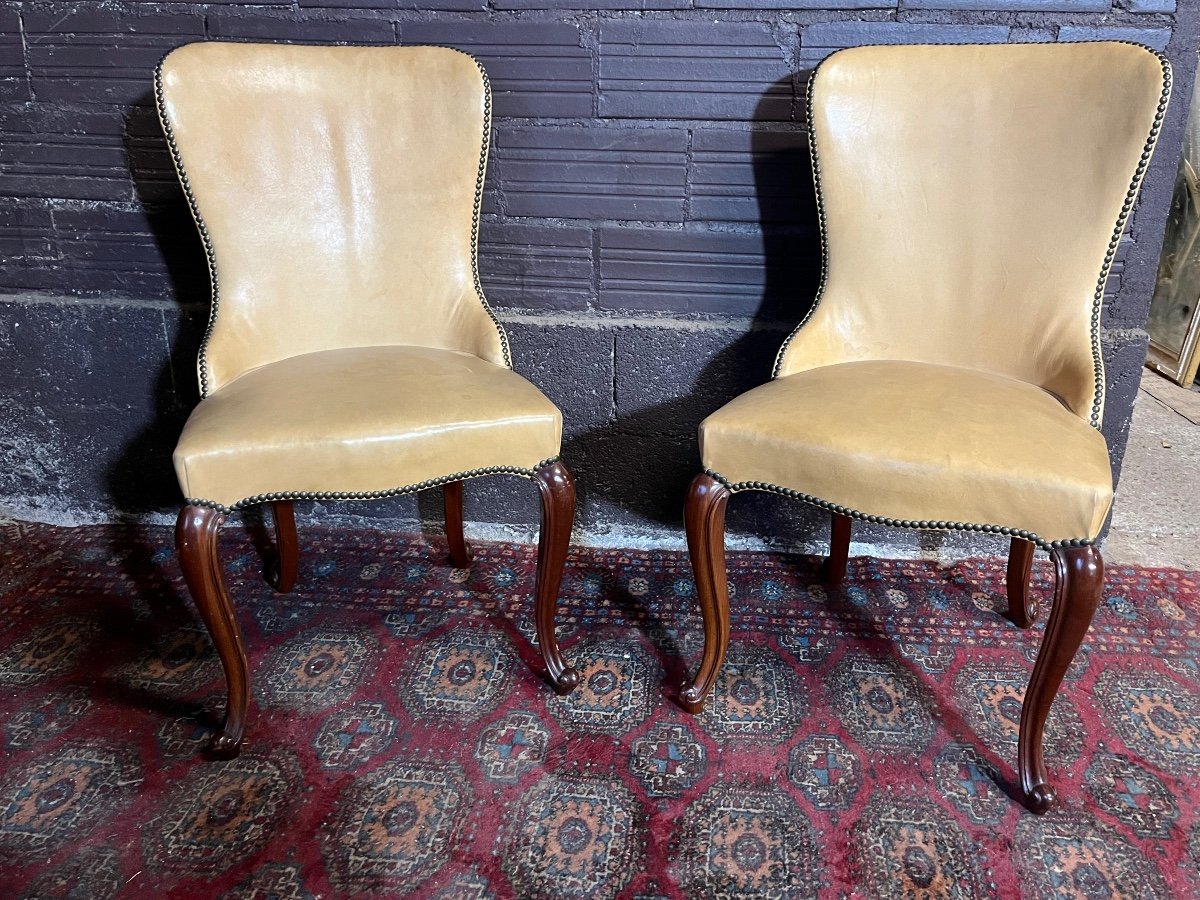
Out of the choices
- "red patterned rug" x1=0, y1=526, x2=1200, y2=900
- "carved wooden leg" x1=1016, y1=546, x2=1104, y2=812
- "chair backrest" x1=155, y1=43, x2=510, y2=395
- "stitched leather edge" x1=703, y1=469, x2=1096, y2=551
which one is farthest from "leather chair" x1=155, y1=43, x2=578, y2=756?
"carved wooden leg" x1=1016, y1=546, x2=1104, y2=812

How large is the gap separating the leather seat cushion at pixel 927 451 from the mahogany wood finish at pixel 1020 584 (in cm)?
38

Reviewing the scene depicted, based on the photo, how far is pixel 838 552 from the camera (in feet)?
6.21

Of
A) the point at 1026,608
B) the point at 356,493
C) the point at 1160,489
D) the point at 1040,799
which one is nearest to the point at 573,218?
the point at 356,493

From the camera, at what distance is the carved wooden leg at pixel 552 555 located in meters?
1.45

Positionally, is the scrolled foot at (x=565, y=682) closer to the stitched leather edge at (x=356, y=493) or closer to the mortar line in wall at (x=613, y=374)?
the stitched leather edge at (x=356, y=493)

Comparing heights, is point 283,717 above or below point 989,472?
below

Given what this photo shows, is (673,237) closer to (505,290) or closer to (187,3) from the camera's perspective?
(505,290)

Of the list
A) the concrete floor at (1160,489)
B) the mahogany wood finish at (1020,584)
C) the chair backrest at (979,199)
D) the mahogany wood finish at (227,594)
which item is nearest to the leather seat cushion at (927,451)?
the chair backrest at (979,199)

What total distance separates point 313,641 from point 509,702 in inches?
17.8

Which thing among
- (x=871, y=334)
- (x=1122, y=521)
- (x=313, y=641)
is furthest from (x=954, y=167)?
(x=313, y=641)

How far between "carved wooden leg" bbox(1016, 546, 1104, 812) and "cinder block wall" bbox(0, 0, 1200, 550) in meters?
0.73

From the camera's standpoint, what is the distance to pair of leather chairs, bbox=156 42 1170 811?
129 cm

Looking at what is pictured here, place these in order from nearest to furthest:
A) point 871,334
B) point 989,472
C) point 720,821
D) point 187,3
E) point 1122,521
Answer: point 989,472 < point 720,821 < point 871,334 < point 187,3 < point 1122,521

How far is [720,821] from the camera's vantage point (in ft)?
4.33
